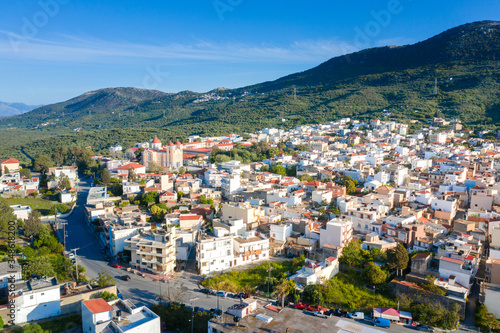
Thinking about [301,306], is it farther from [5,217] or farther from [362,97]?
[362,97]

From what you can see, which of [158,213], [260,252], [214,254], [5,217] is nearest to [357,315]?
[260,252]

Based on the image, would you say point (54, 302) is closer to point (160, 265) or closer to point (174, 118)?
point (160, 265)

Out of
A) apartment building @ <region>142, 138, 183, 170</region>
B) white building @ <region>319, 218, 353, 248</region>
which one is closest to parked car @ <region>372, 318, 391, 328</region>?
white building @ <region>319, 218, 353, 248</region>

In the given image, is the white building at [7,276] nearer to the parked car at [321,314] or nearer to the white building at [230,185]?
the parked car at [321,314]

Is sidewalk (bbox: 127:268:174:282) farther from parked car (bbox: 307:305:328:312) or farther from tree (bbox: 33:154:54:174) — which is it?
tree (bbox: 33:154:54:174)

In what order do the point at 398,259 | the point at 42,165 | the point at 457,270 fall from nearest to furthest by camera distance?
the point at 457,270, the point at 398,259, the point at 42,165
